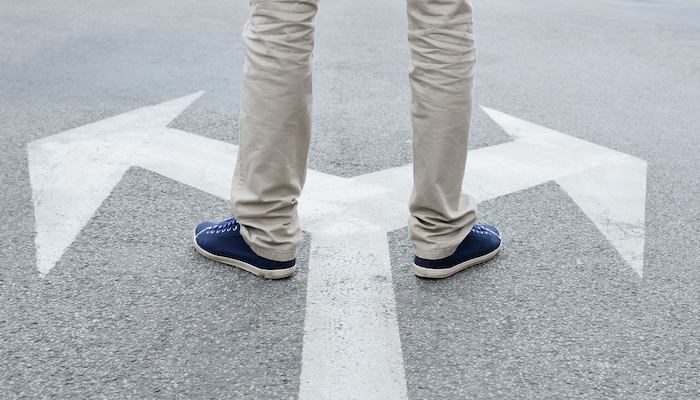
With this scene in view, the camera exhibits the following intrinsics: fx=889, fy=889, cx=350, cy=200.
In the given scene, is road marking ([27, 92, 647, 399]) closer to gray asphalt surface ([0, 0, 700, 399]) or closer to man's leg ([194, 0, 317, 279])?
gray asphalt surface ([0, 0, 700, 399])

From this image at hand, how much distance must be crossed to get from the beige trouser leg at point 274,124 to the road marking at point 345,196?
0.69 ft

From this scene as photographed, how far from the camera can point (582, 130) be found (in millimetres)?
4328

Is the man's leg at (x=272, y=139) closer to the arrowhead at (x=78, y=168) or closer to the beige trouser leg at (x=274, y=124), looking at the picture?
the beige trouser leg at (x=274, y=124)

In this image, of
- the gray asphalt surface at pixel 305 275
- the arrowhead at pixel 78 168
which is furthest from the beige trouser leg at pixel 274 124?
the arrowhead at pixel 78 168

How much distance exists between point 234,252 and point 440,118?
2.30 ft

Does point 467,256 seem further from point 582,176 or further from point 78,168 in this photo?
point 78,168

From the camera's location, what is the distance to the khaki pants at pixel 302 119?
229 cm

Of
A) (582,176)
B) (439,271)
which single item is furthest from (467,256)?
(582,176)

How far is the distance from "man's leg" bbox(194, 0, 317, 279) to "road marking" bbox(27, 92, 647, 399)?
0.18 meters

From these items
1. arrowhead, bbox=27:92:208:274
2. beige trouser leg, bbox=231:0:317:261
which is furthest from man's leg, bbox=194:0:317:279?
arrowhead, bbox=27:92:208:274

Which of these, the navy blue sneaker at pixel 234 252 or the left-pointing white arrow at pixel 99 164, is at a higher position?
the navy blue sneaker at pixel 234 252

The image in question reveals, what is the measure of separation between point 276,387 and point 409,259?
85cm

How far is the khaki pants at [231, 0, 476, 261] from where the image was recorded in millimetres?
2287

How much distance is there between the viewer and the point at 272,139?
2355 millimetres
